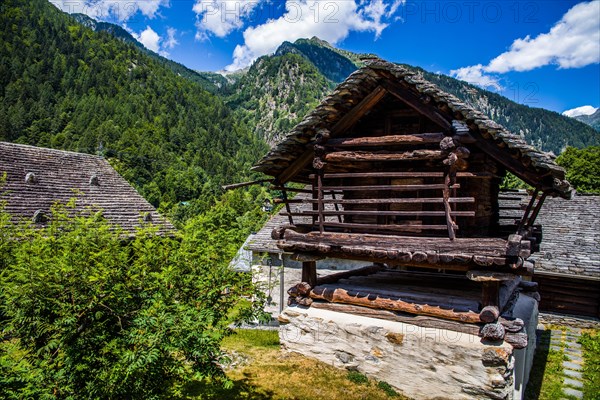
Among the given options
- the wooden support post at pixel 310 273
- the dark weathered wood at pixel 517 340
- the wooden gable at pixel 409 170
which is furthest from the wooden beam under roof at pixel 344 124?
the dark weathered wood at pixel 517 340

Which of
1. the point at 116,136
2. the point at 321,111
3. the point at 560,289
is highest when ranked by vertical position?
the point at 116,136

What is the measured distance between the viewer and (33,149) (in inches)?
735

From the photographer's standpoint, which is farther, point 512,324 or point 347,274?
point 347,274

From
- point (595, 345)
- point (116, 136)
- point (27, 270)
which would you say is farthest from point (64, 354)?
point (116, 136)

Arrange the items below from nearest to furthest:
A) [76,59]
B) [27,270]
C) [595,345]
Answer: [27,270] < [595,345] < [76,59]

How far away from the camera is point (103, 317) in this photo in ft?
16.1

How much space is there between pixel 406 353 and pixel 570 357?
7690mm

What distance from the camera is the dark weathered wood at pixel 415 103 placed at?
782cm

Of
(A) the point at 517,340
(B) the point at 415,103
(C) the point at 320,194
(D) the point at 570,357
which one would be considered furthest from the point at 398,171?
(D) the point at 570,357

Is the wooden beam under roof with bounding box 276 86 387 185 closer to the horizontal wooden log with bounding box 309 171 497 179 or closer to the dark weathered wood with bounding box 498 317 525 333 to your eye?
the horizontal wooden log with bounding box 309 171 497 179

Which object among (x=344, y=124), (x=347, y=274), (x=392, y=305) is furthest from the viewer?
(x=347, y=274)

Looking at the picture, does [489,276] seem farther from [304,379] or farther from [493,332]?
[304,379]

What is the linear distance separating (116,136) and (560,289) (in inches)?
3986

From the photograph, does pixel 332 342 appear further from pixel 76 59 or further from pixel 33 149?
pixel 76 59
